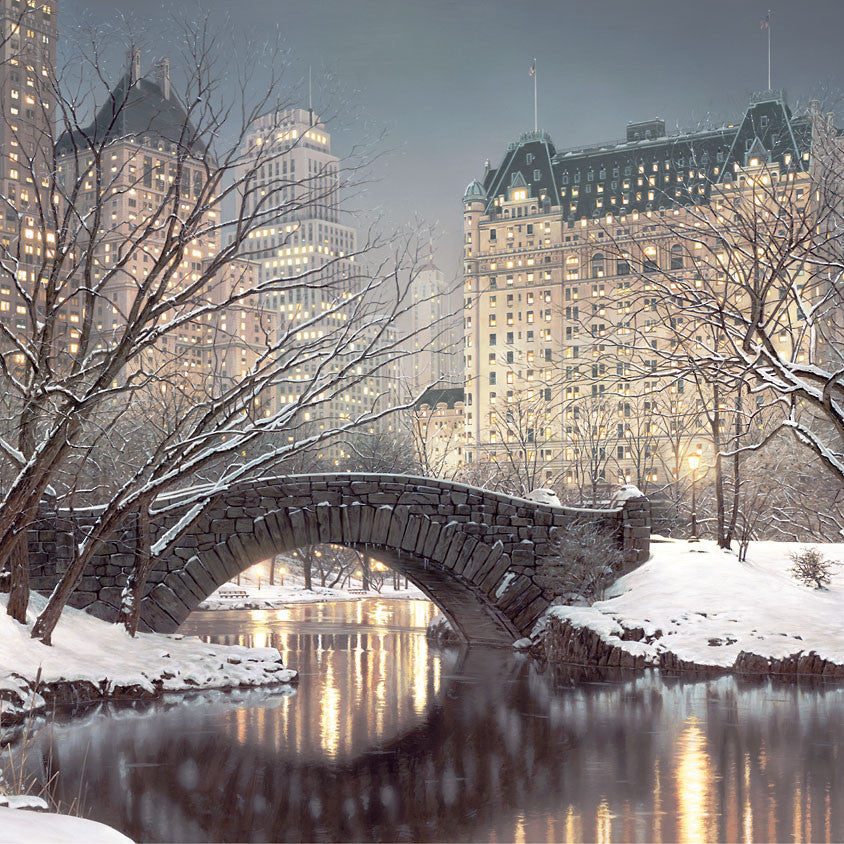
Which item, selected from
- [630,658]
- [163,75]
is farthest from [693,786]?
[163,75]

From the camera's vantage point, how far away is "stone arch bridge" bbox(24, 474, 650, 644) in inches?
757

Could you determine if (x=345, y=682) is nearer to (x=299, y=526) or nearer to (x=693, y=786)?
(x=299, y=526)

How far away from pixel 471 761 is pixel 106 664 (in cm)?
650

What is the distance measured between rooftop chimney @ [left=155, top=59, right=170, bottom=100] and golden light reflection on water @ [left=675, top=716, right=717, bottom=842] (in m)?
9.66

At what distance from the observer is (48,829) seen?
19.9 feet

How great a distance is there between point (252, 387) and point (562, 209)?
111m

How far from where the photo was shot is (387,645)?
87.4 ft

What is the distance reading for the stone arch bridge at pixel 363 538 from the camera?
19219 millimetres

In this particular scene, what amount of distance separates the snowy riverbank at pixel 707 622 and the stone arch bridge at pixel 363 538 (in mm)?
1213

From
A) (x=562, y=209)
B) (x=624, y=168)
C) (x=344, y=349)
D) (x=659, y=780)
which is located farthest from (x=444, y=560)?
(x=562, y=209)

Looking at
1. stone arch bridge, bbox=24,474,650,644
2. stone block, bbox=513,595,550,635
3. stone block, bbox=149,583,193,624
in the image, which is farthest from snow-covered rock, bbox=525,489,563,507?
stone block, bbox=149,583,193,624

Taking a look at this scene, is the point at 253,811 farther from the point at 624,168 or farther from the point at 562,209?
the point at 562,209

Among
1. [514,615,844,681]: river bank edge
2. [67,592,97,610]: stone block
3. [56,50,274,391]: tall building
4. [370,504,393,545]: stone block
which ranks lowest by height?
[514,615,844,681]: river bank edge

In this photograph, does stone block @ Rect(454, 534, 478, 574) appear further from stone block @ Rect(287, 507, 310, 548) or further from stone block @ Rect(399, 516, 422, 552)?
stone block @ Rect(287, 507, 310, 548)
